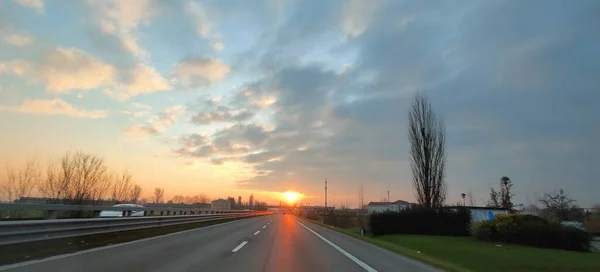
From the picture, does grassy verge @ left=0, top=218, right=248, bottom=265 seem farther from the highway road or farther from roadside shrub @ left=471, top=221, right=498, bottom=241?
roadside shrub @ left=471, top=221, right=498, bottom=241

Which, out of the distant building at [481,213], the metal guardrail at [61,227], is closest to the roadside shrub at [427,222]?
the distant building at [481,213]

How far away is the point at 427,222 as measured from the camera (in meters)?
30.6

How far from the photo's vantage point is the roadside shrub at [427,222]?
99.6 feet

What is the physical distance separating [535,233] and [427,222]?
33.2ft

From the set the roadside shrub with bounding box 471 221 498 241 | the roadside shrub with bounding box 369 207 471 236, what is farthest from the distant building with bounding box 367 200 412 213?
the roadside shrub with bounding box 471 221 498 241

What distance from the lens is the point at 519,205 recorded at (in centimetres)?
4694

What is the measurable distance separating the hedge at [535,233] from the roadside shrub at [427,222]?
669 centimetres

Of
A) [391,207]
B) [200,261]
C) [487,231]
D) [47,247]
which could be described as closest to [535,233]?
[487,231]

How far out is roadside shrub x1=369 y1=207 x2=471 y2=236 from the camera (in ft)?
99.6

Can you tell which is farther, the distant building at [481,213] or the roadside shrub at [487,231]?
the distant building at [481,213]

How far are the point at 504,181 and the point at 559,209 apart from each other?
5.75m

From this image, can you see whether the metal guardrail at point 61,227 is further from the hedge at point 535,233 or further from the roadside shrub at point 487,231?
the hedge at point 535,233

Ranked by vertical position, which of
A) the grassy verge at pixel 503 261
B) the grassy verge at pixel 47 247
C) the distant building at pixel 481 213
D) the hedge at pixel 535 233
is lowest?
the grassy verge at pixel 503 261

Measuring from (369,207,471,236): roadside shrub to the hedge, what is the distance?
6.69 metres
